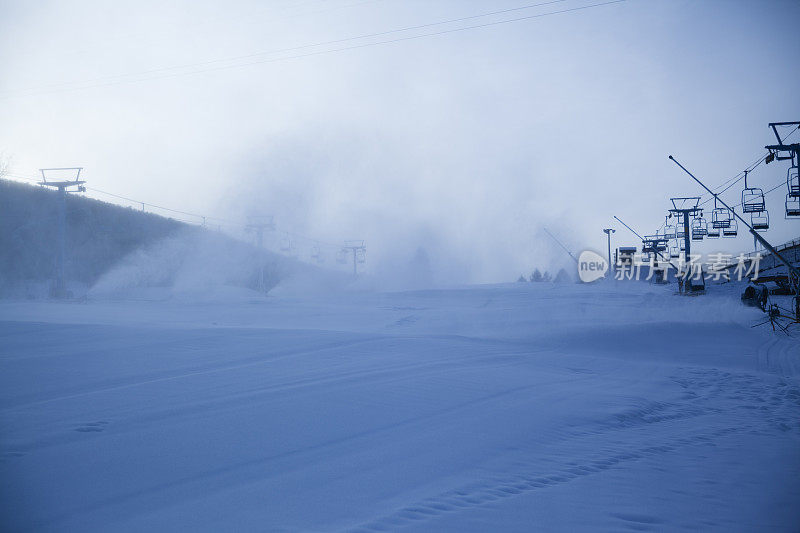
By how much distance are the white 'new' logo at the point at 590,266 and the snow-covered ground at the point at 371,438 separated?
58327mm

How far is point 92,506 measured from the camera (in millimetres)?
3908

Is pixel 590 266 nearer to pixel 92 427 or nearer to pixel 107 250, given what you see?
pixel 107 250

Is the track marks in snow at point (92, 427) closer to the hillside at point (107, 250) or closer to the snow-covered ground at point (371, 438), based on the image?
the snow-covered ground at point (371, 438)

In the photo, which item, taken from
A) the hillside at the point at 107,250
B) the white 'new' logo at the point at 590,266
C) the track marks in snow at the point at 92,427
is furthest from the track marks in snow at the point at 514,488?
the white 'new' logo at the point at 590,266

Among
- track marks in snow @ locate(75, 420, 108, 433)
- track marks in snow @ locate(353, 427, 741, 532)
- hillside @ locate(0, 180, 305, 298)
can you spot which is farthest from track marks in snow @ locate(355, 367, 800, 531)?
hillside @ locate(0, 180, 305, 298)

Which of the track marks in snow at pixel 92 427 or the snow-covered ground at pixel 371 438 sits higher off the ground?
the track marks in snow at pixel 92 427

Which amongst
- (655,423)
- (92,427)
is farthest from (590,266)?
(92,427)

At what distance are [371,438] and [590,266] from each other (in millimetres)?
69305

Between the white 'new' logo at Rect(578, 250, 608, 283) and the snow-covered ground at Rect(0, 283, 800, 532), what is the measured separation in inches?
2296

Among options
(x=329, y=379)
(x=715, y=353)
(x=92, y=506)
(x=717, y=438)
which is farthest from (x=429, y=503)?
(x=715, y=353)

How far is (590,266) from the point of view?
6969 centimetres

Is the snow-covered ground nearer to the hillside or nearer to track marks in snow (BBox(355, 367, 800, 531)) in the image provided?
track marks in snow (BBox(355, 367, 800, 531))

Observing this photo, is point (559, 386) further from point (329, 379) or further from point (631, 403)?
point (329, 379)

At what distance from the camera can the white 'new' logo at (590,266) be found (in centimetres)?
6890
